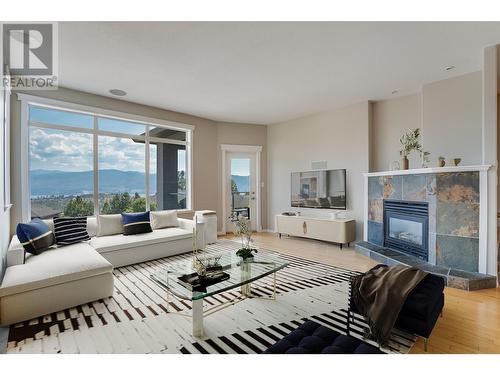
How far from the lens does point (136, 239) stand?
385 centimetres

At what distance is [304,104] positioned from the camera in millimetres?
5047

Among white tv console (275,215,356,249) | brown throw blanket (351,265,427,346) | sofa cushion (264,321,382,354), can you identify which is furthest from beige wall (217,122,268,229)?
sofa cushion (264,321,382,354)

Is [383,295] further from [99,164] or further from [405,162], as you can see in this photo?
[99,164]

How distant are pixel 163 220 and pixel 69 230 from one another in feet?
4.88

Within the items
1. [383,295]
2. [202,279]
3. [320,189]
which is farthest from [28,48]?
[320,189]

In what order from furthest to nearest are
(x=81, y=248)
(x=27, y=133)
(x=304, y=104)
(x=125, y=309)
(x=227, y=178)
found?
1. (x=227, y=178)
2. (x=304, y=104)
3. (x=27, y=133)
4. (x=81, y=248)
5. (x=125, y=309)

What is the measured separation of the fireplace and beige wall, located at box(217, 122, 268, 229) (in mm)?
3141

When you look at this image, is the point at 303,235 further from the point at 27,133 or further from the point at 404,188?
the point at 27,133

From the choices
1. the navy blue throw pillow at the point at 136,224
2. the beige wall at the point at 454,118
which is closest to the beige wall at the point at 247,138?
the navy blue throw pillow at the point at 136,224

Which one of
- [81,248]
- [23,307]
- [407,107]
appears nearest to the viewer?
[23,307]

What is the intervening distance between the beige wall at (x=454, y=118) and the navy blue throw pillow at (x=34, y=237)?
5564mm

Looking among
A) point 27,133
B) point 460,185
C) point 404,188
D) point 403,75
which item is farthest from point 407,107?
point 27,133

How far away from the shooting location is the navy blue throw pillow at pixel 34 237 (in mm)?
2875

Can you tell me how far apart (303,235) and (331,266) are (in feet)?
5.57
